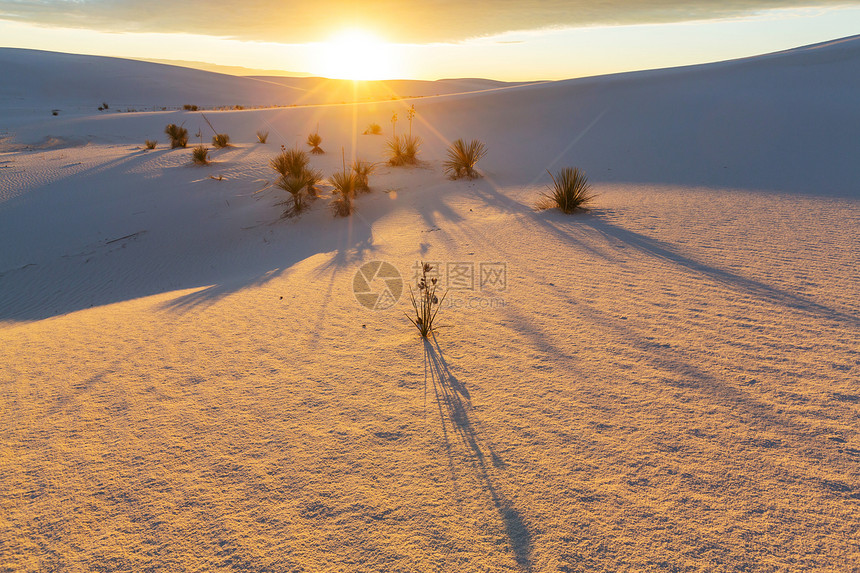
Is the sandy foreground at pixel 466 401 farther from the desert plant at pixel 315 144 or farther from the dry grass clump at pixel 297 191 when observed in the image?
the desert plant at pixel 315 144

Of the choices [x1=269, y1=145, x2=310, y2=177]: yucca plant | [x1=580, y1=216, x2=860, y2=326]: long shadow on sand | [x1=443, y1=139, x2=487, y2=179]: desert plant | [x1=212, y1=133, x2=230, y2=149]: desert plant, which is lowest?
[x1=580, y1=216, x2=860, y2=326]: long shadow on sand

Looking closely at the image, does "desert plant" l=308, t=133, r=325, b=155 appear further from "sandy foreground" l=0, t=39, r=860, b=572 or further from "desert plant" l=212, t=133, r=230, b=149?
"sandy foreground" l=0, t=39, r=860, b=572

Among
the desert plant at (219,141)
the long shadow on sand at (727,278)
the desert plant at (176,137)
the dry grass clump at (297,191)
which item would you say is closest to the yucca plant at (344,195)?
the dry grass clump at (297,191)

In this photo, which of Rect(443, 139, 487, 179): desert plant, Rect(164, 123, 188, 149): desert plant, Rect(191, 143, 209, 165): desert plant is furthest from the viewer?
Rect(164, 123, 188, 149): desert plant

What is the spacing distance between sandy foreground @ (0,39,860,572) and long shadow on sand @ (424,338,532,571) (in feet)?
0.05

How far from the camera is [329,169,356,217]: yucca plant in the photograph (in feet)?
27.7

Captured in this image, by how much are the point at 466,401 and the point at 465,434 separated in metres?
0.30

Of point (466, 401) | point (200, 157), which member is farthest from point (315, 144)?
point (466, 401)

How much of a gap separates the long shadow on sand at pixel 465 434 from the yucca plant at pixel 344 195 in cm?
559

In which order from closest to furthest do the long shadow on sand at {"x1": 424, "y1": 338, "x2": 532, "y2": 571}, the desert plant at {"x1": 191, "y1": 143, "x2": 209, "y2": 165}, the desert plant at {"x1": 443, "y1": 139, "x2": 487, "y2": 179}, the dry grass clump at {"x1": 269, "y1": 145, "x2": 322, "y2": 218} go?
the long shadow on sand at {"x1": 424, "y1": 338, "x2": 532, "y2": 571}
the dry grass clump at {"x1": 269, "y1": 145, "x2": 322, "y2": 218}
the desert plant at {"x1": 443, "y1": 139, "x2": 487, "y2": 179}
the desert plant at {"x1": 191, "y1": 143, "x2": 209, "y2": 165}

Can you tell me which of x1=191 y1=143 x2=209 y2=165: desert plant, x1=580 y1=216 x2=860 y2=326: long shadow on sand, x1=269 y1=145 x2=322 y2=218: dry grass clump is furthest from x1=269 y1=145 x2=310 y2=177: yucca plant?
x1=580 y1=216 x2=860 y2=326: long shadow on sand

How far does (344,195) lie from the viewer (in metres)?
8.71

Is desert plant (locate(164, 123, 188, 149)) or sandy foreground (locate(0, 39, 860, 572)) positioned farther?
desert plant (locate(164, 123, 188, 149))

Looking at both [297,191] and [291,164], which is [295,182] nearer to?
[297,191]
